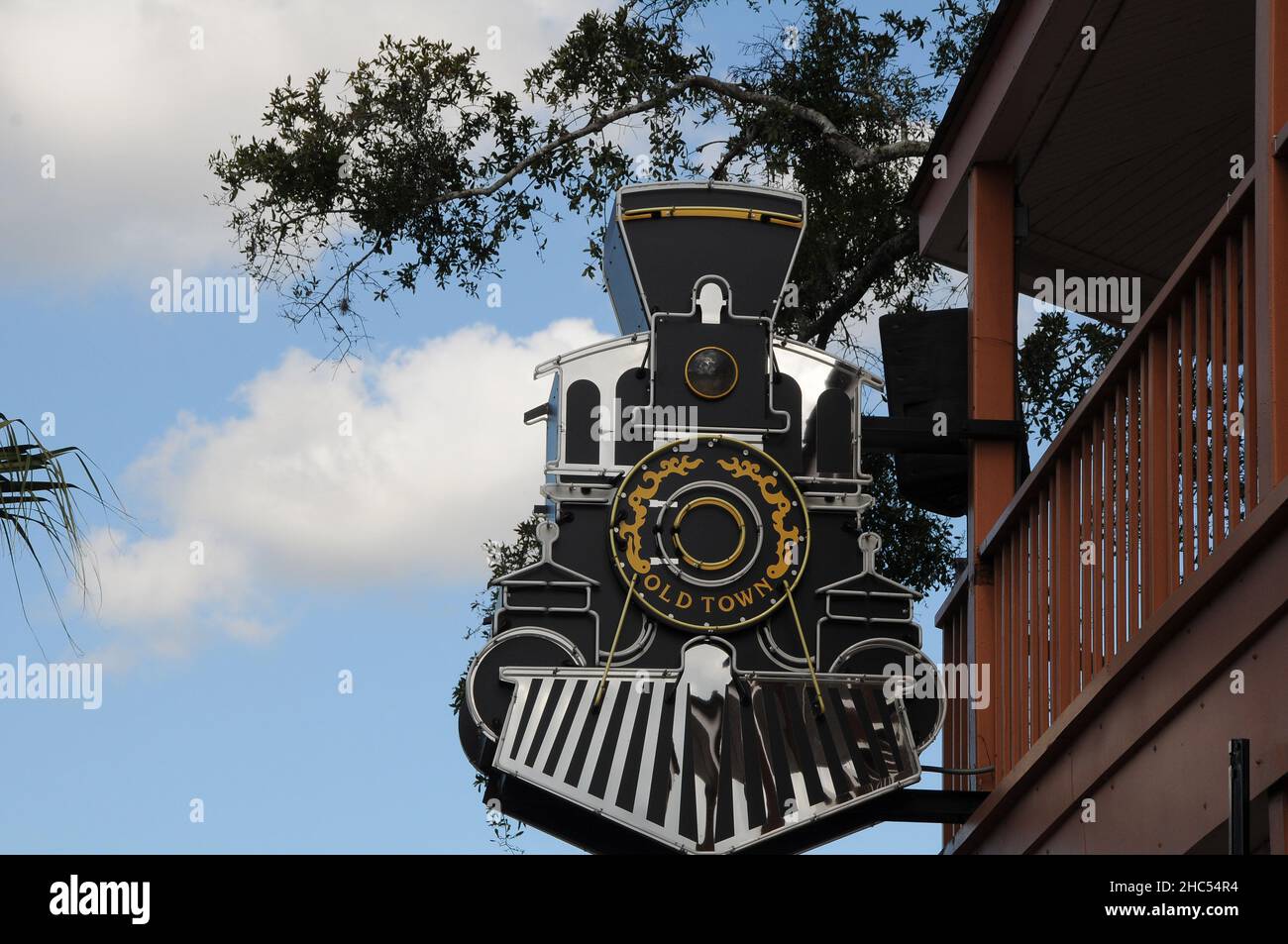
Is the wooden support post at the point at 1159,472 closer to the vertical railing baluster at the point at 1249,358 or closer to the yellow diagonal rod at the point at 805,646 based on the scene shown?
the vertical railing baluster at the point at 1249,358

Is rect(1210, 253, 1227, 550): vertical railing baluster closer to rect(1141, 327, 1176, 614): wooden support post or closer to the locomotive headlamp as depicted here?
rect(1141, 327, 1176, 614): wooden support post

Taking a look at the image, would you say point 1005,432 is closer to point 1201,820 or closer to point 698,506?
point 698,506

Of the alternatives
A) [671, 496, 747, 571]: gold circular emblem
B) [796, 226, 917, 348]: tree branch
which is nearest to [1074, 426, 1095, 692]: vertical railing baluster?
[671, 496, 747, 571]: gold circular emblem

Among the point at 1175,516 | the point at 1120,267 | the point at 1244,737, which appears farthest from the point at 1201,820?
the point at 1120,267

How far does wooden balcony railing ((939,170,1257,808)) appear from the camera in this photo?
5.06m

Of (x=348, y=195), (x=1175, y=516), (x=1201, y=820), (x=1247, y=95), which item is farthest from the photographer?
(x=348, y=195)

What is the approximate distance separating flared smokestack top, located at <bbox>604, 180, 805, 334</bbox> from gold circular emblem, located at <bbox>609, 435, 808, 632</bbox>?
2.72 feet

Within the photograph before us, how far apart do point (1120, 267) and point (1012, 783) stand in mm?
4334

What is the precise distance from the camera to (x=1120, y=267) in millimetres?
10352

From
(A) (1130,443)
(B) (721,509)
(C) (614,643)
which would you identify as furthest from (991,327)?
(A) (1130,443)

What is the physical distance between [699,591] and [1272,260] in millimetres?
4011

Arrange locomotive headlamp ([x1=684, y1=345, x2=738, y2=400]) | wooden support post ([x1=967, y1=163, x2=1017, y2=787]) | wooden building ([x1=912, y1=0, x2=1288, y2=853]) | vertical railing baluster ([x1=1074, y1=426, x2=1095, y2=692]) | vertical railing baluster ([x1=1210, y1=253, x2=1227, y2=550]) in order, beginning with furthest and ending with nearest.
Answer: locomotive headlamp ([x1=684, y1=345, x2=738, y2=400]) → wooden support post ([x1=967, y1=163, x2=1017, y2=787]) → vertical railing baluster ([x1=1074, y1=426, x2=1095, y2=692]) → vertical railing baluster ([x1=1210, y1=253, x2=1227, y2=550]) → wooden building ([x1=912, y1=0, x2=1288, y2=853])

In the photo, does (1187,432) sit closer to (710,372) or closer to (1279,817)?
(1279,817)

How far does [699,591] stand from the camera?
8.39 metres
